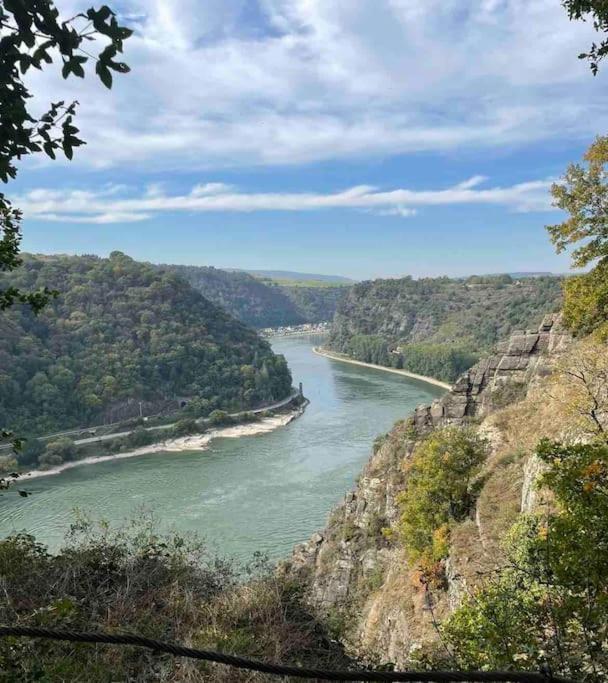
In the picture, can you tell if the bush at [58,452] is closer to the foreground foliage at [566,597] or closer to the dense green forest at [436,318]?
the foreground foliage at [566,597]

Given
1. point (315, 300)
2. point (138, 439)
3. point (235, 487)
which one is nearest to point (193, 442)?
point (138, 439)

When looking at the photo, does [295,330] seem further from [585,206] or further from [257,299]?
[585,206]

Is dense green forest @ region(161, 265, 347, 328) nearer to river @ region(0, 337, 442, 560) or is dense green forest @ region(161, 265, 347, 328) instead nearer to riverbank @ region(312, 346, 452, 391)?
riverbank @ region(312, 346, 452, 391)

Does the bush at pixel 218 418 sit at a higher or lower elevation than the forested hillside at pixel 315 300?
lower

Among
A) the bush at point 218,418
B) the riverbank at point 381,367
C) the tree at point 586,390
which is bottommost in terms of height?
the bush at point 218,418

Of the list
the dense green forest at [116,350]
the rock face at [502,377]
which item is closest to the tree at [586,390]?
the rock face at [502,377]

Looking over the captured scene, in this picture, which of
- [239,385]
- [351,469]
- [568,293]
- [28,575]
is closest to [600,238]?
[568,293]

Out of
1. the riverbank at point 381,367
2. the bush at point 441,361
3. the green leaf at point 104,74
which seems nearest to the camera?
the green leaf at point 104,74

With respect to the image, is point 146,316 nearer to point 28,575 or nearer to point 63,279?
point 63,279

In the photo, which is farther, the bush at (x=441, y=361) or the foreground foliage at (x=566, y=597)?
the bush at (x=441, y=361)
